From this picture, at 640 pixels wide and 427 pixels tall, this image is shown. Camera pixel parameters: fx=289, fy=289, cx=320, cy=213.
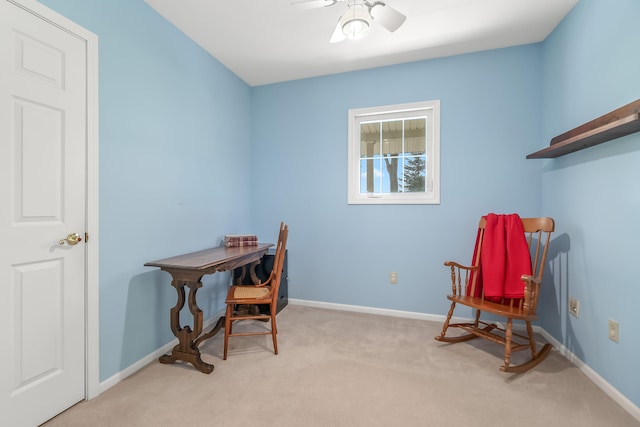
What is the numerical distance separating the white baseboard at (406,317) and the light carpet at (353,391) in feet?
0.13

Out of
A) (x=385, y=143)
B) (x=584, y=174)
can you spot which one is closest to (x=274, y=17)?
(x=385, y=143)

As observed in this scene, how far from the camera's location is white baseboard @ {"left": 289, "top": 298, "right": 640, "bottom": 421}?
5.28 ft

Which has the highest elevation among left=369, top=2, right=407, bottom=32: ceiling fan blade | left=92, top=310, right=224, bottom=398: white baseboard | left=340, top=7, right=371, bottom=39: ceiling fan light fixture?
left=369, top=2, right=407, bottom=32: ceiling fan blade

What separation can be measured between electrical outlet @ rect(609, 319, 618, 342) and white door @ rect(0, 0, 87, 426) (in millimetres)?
3115

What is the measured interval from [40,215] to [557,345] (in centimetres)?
357

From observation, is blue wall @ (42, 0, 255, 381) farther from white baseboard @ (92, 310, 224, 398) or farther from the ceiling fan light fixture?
the ceiling fan light fixture

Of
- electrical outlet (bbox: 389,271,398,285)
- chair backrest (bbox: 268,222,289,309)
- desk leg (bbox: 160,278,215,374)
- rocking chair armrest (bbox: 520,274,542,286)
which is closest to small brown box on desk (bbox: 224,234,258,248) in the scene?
chair backrest (bbox: 268,222,289,309)

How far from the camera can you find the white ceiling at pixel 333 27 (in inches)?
84.0

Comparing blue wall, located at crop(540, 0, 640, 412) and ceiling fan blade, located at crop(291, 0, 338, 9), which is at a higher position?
ceiling fan blade, located at crop(291, 0, 338, 9)

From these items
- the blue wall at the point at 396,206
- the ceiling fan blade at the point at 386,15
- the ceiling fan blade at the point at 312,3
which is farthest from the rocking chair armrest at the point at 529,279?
the ceiling fan blade at the point at 312,3

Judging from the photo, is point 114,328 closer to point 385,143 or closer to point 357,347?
point 357,347

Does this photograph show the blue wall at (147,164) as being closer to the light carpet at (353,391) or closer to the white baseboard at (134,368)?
the white baseboard at (134,368)

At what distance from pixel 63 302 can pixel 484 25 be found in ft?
11.5

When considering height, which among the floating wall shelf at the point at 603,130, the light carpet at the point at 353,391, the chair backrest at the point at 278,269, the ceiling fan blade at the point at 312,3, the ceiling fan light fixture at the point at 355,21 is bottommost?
the light carpet at the point at 353,391
